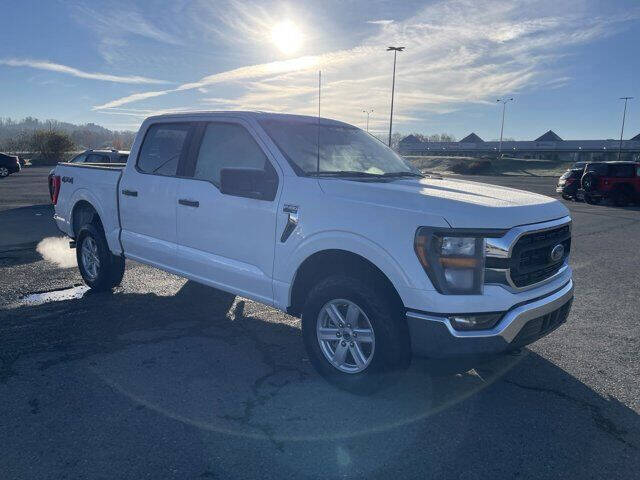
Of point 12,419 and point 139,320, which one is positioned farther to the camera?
point 139,320

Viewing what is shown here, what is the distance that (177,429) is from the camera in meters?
3.17

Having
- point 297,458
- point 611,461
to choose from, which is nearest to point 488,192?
point 611,461

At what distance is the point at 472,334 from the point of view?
10.2ft

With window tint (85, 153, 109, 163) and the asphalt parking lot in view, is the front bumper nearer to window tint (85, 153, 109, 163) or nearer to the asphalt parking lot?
the asphalt parking lot

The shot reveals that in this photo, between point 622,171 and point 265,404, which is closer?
point 265,404

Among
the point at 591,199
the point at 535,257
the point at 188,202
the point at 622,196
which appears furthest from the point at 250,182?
the point at 591,199

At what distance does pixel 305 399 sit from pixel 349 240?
1.16 meters

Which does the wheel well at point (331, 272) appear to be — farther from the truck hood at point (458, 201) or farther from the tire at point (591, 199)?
the tire at point (591, 199)

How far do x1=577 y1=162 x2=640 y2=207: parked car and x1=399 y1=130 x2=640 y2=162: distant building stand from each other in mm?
62747

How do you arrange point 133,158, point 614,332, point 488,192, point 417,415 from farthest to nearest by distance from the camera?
point 133,158 < point 614,332 < point 488,192 < point 417,415

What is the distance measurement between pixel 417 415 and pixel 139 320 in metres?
3.08

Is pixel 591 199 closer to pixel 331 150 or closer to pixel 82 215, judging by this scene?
pixel 331 150

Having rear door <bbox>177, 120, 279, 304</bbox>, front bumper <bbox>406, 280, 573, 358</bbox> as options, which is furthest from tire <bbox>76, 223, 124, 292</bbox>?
front bumper <bbox>406, 280, 573, 358</bbox>

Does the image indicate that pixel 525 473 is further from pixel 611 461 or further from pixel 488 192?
pixel 488 192
